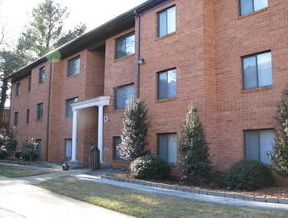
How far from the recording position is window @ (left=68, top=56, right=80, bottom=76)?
2533 centimetres

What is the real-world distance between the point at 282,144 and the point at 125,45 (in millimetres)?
11709

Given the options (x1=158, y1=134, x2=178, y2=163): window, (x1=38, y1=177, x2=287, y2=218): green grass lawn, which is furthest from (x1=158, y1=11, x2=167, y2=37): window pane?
(x1=38, y1=177, x2=287, y2=218): green grass lawn

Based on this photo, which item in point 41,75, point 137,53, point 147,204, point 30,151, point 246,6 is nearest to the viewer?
point 147,204

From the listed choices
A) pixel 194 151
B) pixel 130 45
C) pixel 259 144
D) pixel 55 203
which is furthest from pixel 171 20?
pixel 55 203

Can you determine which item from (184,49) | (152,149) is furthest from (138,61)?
(152,149)

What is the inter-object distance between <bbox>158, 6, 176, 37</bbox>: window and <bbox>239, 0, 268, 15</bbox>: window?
11.0 ft

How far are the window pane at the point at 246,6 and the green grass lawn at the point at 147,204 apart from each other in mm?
8184

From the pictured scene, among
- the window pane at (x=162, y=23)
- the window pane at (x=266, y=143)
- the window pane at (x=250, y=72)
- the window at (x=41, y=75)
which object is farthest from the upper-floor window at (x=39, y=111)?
the window pane at (x=266, y=143)

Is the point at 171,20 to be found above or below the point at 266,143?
above

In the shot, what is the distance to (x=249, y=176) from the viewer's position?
11.9 meters

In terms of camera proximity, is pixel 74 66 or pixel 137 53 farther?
pixel 74 66

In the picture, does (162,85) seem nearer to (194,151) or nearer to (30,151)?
(194,151)

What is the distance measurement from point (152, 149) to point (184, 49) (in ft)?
15.7

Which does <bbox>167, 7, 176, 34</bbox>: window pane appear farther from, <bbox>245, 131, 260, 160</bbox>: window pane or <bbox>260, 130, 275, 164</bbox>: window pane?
<bbox>260, 130, 275, 164</bbox>: window pane
